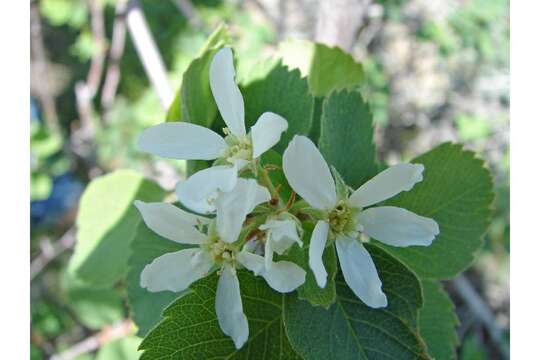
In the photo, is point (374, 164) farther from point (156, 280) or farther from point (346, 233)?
point (156, 280)

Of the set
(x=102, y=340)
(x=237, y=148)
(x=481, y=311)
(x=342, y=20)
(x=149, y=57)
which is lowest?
(x=102, y=340)

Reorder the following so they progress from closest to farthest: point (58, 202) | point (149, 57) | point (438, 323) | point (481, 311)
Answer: point (438, 323) < point (149, 57) < point (481, 311) < point (58, 202)

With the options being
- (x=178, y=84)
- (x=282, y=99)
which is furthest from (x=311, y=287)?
(x=178, y=84)

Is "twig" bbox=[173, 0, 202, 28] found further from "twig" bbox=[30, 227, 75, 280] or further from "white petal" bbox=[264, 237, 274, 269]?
"white petal" bbox=[264, 237, 274, 269]

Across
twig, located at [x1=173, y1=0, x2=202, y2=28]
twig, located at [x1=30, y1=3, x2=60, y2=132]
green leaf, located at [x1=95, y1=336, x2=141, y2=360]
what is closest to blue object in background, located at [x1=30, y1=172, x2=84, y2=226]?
twig, located at [x1=30, y1=3, x2=60, y2=132]

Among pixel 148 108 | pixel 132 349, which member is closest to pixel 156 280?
pixel 132 349

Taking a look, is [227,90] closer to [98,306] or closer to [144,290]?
[144,290]

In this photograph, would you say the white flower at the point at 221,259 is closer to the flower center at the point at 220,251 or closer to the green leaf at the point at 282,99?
the flower center at the point at 220,251
